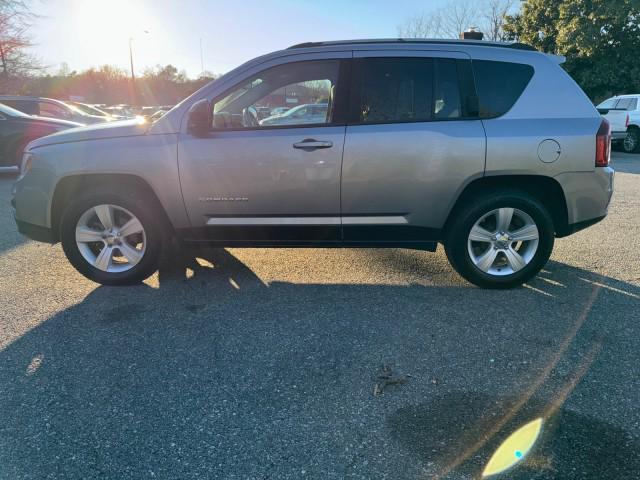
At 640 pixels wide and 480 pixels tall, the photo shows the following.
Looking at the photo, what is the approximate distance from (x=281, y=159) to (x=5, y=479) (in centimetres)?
246

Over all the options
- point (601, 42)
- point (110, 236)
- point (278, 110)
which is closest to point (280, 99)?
point (278, 110)

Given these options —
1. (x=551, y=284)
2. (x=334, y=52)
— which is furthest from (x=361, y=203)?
(x=551, y=284)

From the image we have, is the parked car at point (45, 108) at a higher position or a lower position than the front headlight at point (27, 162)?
higher

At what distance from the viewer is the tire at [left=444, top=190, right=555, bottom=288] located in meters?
3.53

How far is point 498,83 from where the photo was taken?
11.4 feet

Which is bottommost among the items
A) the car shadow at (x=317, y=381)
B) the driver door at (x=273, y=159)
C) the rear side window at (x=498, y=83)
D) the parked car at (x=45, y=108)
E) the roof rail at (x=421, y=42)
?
the car shadow at (x=317, y=381)

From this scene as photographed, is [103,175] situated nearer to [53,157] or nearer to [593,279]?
[53,157]

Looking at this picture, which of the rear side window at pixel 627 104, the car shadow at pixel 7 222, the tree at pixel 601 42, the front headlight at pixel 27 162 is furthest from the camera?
the tree at pixel 601 42

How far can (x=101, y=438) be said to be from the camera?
2.12m

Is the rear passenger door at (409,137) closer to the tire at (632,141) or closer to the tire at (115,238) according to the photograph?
the tire at (115,238)

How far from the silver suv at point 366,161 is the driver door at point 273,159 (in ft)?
0.04

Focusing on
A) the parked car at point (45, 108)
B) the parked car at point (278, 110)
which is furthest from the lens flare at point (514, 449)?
the parked car at point (45, 108)

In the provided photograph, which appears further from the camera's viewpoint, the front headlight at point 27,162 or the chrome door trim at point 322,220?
the front headlight at point 27,162

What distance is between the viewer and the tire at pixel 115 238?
363cm
